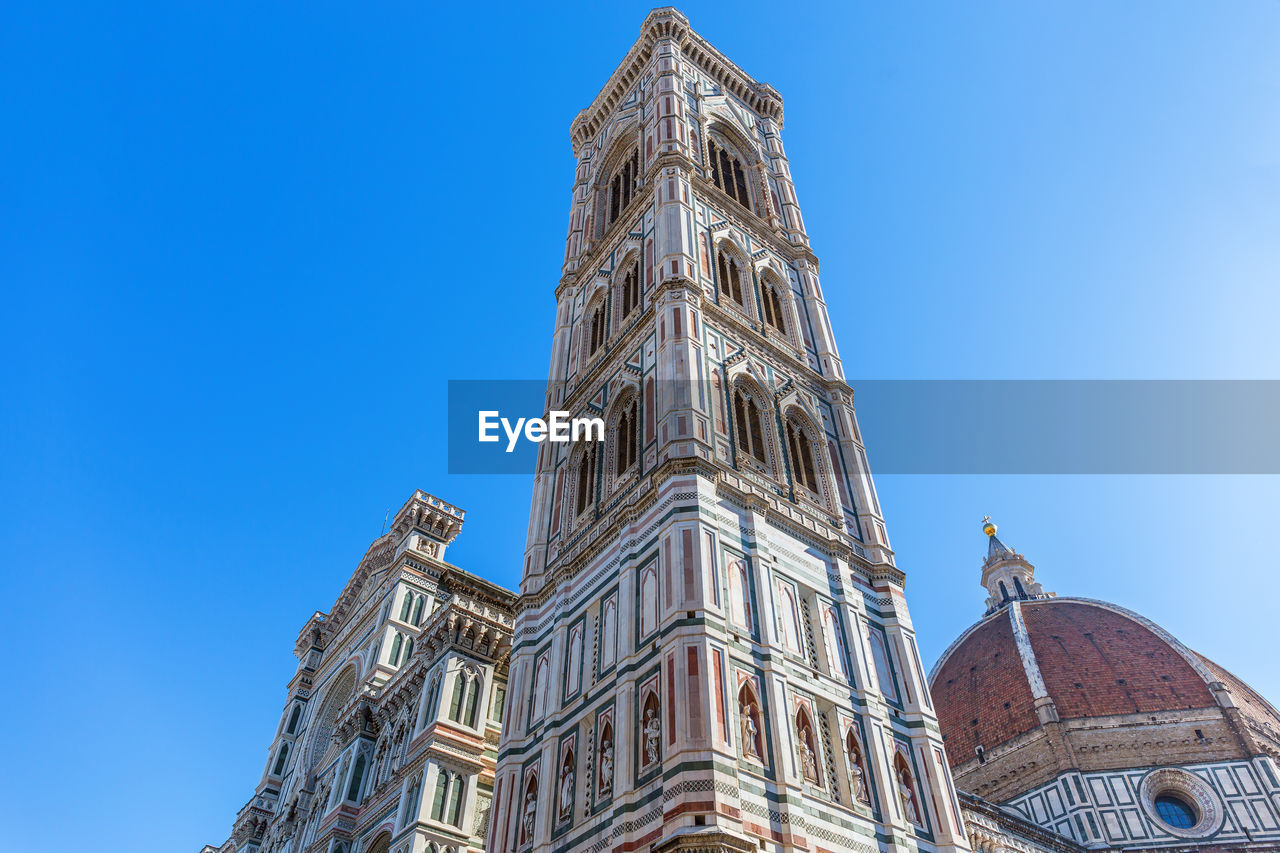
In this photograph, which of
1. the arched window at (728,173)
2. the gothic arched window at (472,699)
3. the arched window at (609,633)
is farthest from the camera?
the arched window at (728,173)

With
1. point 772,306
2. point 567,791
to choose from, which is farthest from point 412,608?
point 567,791

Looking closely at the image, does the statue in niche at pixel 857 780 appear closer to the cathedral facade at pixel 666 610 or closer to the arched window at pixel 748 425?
the cathedral facade at pixel 666 610

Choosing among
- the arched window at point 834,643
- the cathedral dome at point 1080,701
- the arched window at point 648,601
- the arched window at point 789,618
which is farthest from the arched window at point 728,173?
the cathedral dome at point 1080,701

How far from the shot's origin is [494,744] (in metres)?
21.8

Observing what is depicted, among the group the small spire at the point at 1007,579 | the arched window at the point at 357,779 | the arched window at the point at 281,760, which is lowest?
the arched window at the point at 357,779

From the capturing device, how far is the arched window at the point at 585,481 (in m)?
19.8

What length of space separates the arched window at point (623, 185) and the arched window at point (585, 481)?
9.67 meters

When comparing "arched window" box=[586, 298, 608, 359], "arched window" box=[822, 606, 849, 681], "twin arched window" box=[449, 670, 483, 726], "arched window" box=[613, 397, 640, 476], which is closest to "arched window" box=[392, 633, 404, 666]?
"twin arched window" box=[449, 670, 483, 726]

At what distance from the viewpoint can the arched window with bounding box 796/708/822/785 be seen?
13.4m

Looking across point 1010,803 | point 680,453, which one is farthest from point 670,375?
point 1010,803

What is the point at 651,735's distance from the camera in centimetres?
1316

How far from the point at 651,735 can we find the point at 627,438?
773cm

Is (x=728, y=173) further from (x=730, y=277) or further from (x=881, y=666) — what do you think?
(x=881, y=666)

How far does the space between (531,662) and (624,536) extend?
10.6ft
